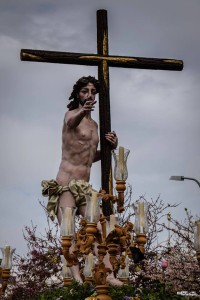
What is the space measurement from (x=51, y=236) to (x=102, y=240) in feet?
38.2

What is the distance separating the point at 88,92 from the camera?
11.2 m

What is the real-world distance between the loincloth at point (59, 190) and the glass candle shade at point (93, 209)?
207 cm

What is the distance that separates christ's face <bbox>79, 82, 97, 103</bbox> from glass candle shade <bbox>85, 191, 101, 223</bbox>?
2.57 m

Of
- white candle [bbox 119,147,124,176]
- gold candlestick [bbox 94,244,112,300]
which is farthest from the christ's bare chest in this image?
gold candlestick [bbox 94,244,112,300]

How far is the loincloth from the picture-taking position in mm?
11008

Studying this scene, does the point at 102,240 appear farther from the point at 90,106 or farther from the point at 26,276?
the point at 26,276

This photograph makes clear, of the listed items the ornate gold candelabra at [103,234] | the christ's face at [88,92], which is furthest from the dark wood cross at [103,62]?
the ornate gold candelabra at [103,234]

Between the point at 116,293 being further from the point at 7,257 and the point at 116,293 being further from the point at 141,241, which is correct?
the point at 7,257

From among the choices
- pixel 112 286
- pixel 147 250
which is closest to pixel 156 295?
pixel 112 286

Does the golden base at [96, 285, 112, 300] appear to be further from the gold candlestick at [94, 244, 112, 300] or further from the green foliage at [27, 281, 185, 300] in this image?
the green foliage at [27, 281, 185, 300]

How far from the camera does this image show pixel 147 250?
19141 millimetres

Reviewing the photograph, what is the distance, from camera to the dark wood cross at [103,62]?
1108 cm

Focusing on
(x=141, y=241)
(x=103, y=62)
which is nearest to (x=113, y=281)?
(x=141, y=241)

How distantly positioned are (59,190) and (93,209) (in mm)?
2373
